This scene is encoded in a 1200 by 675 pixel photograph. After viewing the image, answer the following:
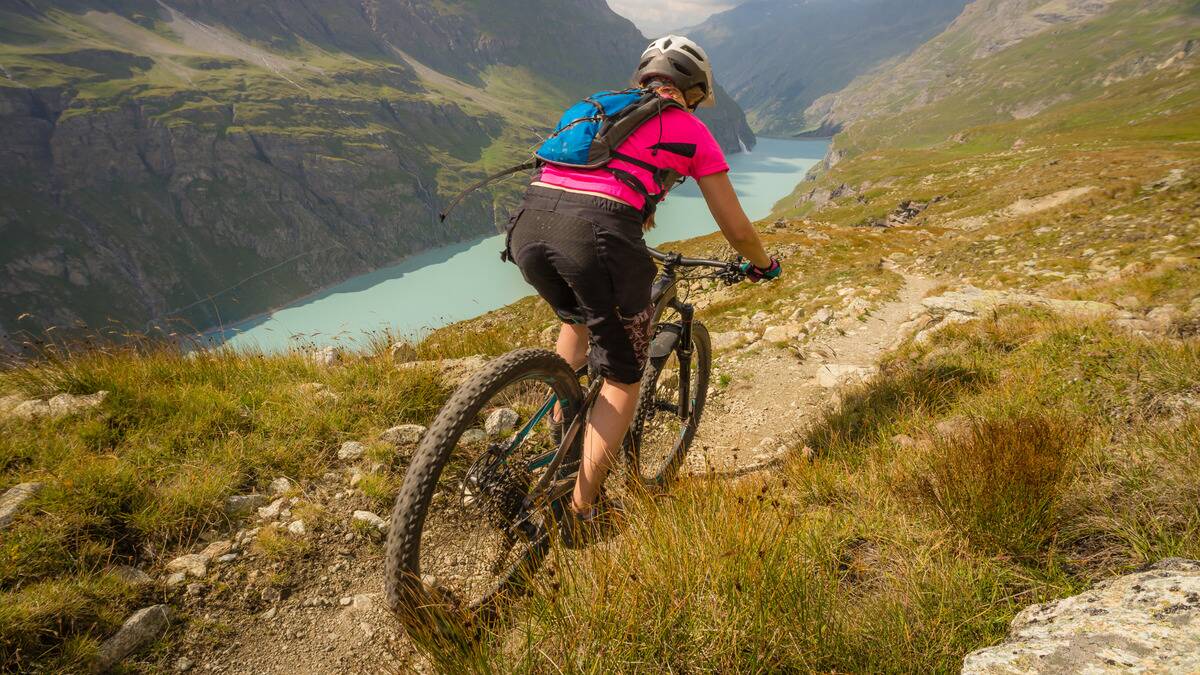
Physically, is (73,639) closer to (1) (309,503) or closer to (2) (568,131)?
(1) (309,503)

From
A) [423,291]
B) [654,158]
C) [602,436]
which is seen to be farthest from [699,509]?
[423,291]

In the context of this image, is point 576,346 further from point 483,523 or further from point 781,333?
point 781,333

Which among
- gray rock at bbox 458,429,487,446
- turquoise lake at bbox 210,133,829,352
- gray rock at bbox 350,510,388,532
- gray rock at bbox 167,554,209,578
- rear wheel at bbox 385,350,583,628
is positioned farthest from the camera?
turquoise lake at bbox 210,133,829,352

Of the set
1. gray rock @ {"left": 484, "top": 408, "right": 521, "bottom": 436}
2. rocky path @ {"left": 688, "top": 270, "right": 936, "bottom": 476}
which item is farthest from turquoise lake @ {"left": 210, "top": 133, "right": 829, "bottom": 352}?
gray rock @ {"left": 484, "top": 408, "right": 521, "bottom": 436}

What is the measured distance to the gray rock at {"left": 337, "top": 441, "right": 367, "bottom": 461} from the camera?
13.5 ft

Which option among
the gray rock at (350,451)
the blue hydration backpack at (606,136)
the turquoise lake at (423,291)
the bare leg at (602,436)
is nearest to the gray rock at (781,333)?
the bare leg at (602,436)

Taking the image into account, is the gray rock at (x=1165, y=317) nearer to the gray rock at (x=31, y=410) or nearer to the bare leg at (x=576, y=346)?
the bare leg at (x=576, y=346)

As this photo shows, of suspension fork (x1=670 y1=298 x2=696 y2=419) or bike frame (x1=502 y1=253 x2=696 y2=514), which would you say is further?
suspension fork (x1=670 y1=298 x2=696 y2=419)

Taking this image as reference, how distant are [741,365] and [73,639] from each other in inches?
304

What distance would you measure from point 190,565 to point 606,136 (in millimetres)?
3493

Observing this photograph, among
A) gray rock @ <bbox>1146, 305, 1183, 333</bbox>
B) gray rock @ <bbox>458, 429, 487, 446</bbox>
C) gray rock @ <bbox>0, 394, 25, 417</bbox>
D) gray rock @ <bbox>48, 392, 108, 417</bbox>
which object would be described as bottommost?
gray rock @ <bbox>1146, 305, 1183, 333</bbox>

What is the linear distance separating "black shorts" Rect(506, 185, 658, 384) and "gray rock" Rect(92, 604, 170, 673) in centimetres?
267

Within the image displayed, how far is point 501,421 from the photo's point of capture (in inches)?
182

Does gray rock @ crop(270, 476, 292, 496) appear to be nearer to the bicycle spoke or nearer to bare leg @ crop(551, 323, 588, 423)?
the bicycle spoke
